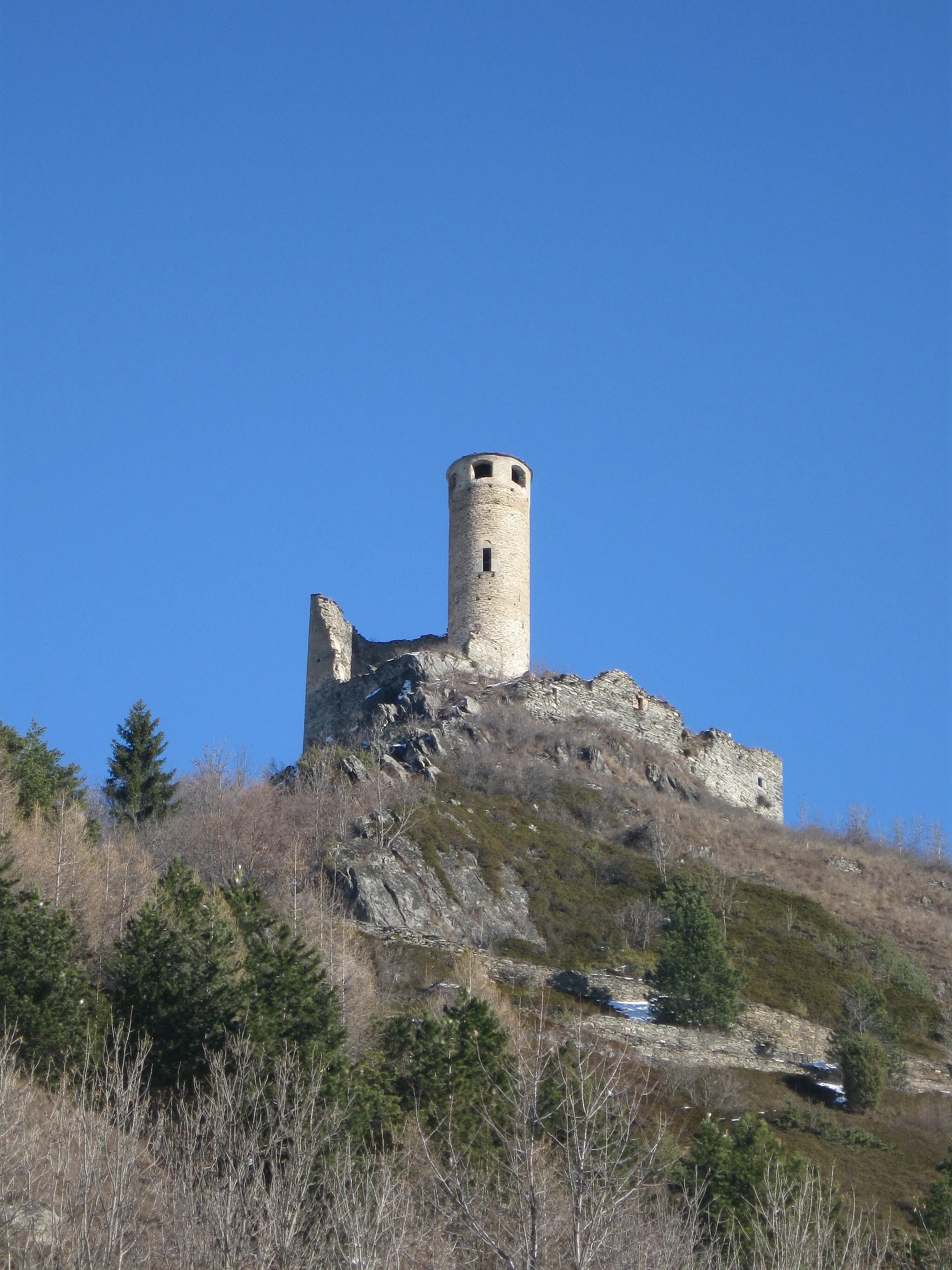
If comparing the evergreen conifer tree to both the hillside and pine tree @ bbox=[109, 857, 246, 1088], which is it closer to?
the hillside

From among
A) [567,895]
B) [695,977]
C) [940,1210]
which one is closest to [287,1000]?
[940,1210]

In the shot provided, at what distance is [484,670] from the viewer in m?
54.3

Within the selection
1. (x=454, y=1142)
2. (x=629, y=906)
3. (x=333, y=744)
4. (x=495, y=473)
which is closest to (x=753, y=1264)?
(x=454, y=1142)

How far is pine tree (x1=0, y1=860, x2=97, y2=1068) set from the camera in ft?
80.0

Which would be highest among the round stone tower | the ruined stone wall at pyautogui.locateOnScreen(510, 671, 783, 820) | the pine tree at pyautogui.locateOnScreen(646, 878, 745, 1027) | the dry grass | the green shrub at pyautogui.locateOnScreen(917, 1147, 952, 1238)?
the round stone tower

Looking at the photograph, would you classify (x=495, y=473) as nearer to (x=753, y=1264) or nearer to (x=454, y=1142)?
(x=454, y=1142)

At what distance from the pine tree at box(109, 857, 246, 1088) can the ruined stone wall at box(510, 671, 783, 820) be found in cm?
2666

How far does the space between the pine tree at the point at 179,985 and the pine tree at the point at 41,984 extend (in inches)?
29.0

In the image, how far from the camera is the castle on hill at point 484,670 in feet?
175

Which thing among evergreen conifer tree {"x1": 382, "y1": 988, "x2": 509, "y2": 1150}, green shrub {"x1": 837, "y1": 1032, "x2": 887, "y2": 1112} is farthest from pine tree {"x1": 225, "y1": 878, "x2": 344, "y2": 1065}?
green shrub {"x1": 837, "y1": 1032, "x2": 887, "y2": 1112}

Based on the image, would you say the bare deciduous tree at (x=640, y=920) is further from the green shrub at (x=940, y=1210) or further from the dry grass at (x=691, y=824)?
the green shrub at (x=940, y=1210)

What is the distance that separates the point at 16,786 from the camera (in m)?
37.5

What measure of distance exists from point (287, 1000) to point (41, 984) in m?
3.79

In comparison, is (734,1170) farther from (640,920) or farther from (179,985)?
(640,920)
